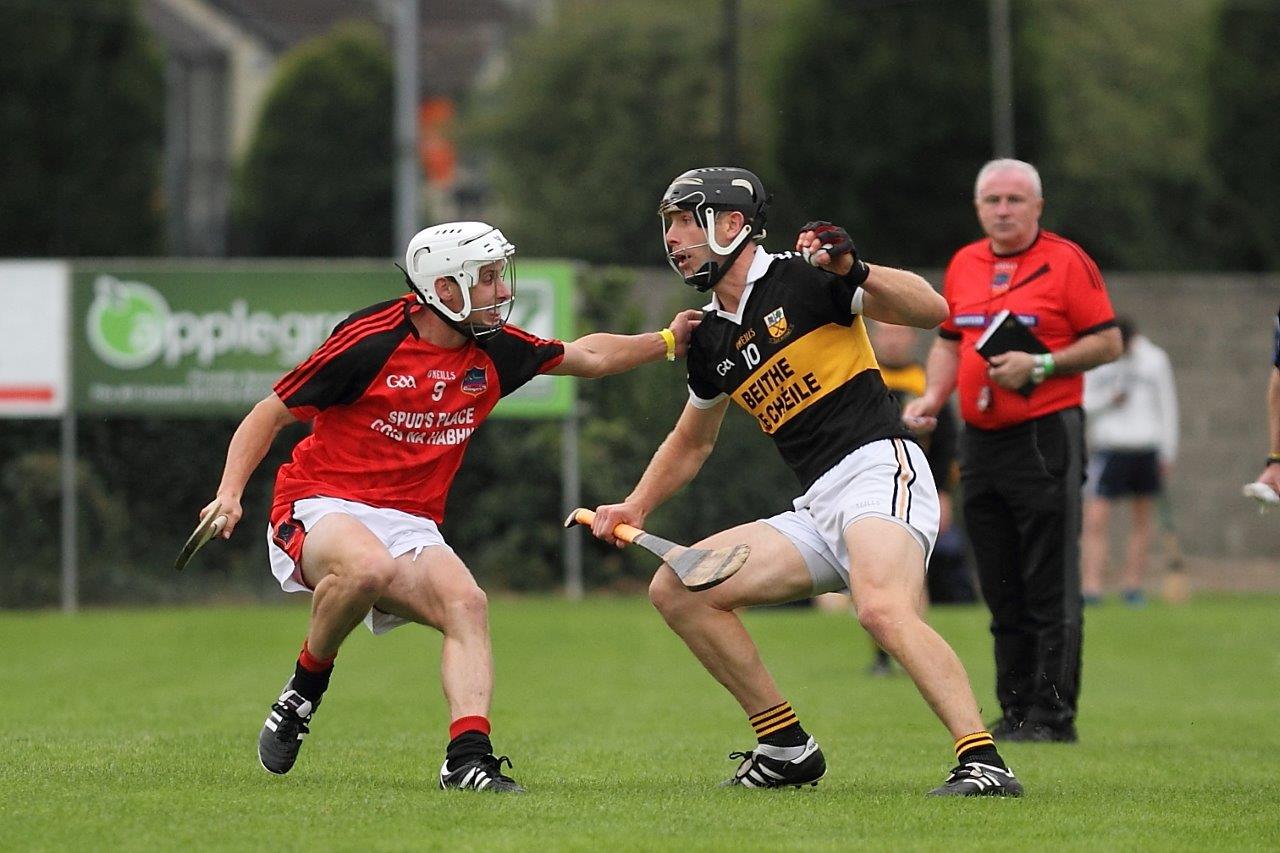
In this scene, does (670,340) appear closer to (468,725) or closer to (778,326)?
(778,326)

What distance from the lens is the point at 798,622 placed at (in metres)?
16.3

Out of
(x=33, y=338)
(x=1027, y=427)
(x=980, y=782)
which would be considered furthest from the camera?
(x=33, y=338)

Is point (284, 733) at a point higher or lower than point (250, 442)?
lower

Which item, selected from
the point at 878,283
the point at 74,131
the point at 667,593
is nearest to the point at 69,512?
the point at 667,593

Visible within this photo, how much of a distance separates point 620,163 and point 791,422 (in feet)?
125

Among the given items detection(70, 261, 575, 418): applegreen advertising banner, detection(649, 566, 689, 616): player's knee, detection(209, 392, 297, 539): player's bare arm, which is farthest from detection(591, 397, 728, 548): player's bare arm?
detection(70, 261, 575, 418): applegreen advertising banner

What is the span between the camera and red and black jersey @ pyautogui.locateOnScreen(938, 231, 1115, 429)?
912cm

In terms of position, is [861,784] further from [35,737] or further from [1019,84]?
[1019,84]

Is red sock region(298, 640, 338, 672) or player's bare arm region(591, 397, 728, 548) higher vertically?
player's bare arm region(591, 397, 728, 548)

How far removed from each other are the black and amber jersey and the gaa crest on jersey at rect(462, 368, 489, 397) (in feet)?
2.74

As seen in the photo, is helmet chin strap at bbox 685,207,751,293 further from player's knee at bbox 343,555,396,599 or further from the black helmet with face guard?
player's knee at bbox 343,555,396,599

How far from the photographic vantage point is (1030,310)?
9.13 metres

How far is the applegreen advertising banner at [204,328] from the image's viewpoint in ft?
55.5

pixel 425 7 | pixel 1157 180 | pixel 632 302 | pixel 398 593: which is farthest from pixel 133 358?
pixel 425 7
